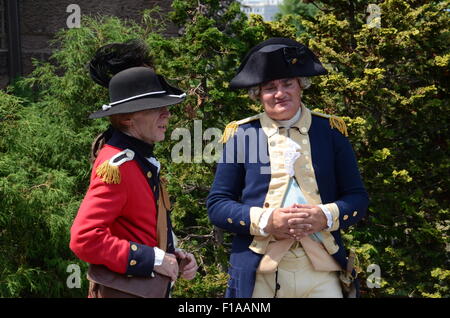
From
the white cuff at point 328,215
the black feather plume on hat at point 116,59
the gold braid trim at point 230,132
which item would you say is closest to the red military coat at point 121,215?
the black feather plume on hat at point 116,59

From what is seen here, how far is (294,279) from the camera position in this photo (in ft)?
9.05

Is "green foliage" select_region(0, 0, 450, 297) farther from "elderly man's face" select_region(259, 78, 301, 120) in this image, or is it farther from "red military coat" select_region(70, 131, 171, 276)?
"red military coat" select_region(70, 131, 171, 276)

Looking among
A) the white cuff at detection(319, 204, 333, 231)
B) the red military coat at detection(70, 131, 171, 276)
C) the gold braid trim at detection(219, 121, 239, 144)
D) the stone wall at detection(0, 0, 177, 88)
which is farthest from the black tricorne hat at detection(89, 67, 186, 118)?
the stone wall at detection(0, 0, 177, 88)

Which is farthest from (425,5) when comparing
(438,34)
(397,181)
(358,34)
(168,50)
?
(168,50)

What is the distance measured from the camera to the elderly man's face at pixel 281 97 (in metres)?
2.85

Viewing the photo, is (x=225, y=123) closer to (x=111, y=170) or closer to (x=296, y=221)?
(x=296, y=221)

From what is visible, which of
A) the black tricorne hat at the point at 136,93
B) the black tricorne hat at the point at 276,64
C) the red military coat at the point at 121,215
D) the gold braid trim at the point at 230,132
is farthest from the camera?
the gold braid trim at the point at 230,132

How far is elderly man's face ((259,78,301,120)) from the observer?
2852 mm

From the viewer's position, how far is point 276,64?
283cm

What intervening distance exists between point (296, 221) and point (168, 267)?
2.03 ft

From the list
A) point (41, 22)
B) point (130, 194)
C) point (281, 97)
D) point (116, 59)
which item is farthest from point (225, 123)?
point (41, 22)

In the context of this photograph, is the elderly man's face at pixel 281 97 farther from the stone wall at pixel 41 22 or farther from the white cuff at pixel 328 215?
the stone wall at pixel 41 22

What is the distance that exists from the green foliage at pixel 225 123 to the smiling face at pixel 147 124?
228 cm
